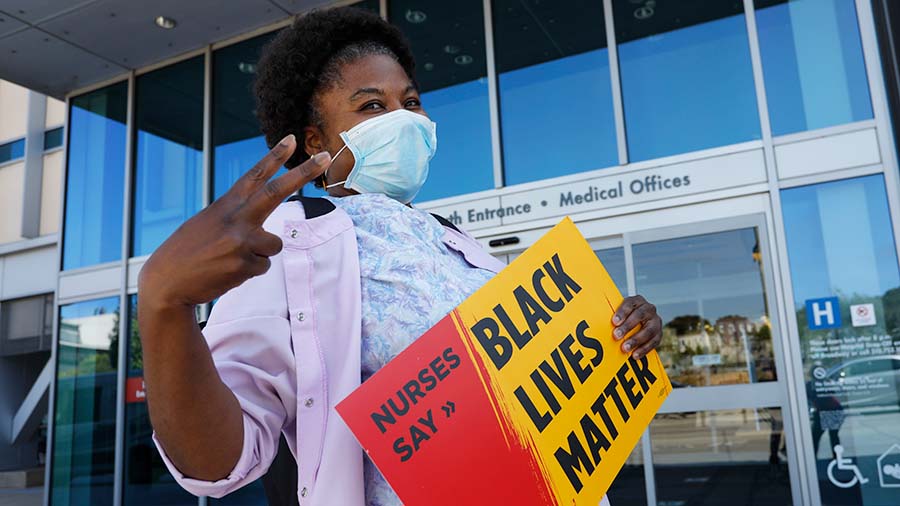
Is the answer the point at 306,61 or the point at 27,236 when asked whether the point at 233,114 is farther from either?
the point at 27,236

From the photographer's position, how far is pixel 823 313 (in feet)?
14.6

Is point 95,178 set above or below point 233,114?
below

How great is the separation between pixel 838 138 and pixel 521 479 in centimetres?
458

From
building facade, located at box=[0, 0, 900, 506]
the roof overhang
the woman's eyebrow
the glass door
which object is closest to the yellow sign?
the woman's eyebrow

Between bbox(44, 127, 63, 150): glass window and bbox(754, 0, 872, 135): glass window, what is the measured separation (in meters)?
11.6

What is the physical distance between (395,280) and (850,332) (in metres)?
4.29

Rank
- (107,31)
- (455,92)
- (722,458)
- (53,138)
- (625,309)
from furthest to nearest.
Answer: (53,138) → (107,31) → (455,92) → (722,458) → (625,309)

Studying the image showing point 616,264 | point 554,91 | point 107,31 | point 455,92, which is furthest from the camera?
point 107,31

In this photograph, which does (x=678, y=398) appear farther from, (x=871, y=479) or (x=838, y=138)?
(x=838, y=138)

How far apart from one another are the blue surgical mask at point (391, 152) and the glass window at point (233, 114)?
20.1ft

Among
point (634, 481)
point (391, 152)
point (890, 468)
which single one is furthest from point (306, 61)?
point (890, 468)

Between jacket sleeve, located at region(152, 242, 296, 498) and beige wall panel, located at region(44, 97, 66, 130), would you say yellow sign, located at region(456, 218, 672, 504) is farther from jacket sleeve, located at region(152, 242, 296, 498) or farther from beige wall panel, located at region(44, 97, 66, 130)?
beige wall panel, located at region(44, 97, 66, 130)

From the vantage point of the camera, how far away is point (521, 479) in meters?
0.90

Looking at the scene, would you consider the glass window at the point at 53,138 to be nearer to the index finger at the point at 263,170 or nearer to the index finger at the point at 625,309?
the index finger at the point at 625,309
